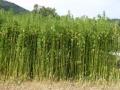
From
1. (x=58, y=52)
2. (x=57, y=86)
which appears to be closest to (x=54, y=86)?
(x=57, y=86)

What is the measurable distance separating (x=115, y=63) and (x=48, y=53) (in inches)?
79.0

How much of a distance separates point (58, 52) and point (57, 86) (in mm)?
1506

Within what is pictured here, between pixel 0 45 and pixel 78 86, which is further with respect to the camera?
pixel 0 45

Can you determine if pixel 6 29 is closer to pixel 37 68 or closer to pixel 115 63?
pixel 37 68

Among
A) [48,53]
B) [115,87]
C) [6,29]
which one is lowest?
[115,87]

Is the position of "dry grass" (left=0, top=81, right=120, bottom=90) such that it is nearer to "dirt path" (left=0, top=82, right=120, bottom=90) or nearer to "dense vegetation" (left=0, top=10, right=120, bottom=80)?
"dirt path" (left=0, top=82, right=120, bottom=90)

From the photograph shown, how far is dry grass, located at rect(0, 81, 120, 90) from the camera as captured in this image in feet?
30.8

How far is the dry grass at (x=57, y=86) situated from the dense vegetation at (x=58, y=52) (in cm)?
52

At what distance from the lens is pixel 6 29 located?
36.7 feet

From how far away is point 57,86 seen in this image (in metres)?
9.89

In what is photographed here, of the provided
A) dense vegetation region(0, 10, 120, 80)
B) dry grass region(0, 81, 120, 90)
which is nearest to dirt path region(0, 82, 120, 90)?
dry grass region(0, 81, 120, 90)

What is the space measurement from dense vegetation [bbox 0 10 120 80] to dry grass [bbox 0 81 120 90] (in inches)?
20.6

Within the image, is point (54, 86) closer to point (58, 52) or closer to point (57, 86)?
point (57, 86)

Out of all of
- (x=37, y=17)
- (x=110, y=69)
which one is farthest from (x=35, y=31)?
(x=110, y=69)
